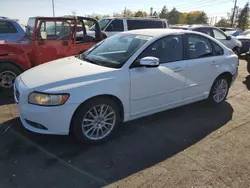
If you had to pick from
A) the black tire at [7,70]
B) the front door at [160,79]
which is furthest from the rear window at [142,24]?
the front door at [160,79]

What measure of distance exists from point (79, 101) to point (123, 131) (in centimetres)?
109

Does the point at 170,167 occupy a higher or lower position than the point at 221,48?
lower

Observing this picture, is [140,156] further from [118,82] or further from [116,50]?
[116,50]

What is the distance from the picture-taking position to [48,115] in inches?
122

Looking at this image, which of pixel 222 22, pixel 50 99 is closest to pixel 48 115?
pixel 50 99

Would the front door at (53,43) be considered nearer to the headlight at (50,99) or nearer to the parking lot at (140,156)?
the parking lot at (140,156)

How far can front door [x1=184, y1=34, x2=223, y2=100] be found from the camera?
4367 mm

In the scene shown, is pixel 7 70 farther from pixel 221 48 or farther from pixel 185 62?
pixel 221 48

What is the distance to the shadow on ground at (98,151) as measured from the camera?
278cm

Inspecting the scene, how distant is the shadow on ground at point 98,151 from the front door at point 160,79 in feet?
1.31

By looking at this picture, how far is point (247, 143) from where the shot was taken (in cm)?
365

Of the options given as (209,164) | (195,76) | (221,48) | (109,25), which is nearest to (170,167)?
(209,164)

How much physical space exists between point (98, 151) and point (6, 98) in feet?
10.0

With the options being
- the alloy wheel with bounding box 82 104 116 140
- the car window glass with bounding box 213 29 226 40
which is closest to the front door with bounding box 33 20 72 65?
the alloy wheel with bounding box 82 104 116 140
